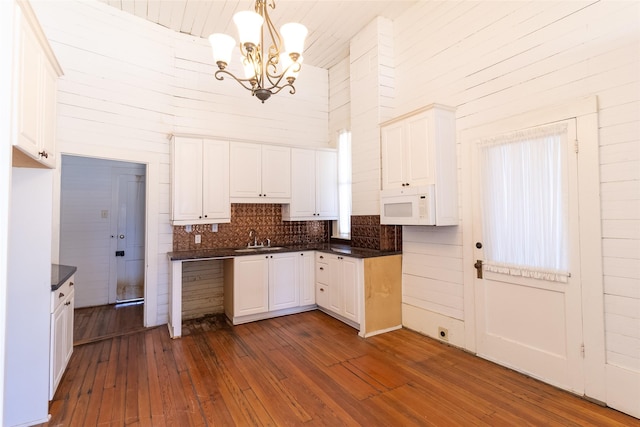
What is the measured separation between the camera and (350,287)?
3760 millimetres

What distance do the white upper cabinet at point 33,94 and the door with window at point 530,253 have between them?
133 inches

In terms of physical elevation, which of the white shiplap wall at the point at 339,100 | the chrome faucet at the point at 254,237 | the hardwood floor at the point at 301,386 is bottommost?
the hardwood floor at the point at 301,386

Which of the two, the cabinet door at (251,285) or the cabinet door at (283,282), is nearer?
the cabinet door at (251,285)

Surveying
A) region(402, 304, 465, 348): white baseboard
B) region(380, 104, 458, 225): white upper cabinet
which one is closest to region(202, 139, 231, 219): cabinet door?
region(380, 104, 458, 225): white upper cabinet

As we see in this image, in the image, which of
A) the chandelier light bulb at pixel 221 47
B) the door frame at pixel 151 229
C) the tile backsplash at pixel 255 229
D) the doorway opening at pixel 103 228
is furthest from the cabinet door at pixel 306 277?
the chandelier light bulb at pixel 221 47

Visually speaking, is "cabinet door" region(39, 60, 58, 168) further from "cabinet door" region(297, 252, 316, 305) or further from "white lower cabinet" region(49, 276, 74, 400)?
"cabinet door" region(297, 252, 316, 305)

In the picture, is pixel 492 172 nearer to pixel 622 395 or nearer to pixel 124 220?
pixel 622 395

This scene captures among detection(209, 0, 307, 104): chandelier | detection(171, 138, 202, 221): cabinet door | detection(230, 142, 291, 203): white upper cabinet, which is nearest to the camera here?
detection(209, 0, 307, 104): chandelier

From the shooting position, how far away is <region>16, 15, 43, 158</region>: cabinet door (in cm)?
152

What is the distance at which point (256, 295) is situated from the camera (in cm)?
404

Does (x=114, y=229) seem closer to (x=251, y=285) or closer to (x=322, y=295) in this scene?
(x=251, y=285)

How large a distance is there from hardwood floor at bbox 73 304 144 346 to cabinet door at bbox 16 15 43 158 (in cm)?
266

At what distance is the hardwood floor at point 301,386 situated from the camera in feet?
7.00

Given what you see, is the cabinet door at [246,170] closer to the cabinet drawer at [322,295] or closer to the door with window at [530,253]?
the cabinet drawer at [322,295]
